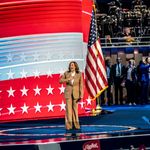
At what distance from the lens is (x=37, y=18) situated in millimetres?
13742

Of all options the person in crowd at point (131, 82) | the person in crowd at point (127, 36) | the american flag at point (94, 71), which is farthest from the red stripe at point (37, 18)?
the person in crowd at point (127, 36)

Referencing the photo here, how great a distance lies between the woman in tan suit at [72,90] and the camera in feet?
35.9

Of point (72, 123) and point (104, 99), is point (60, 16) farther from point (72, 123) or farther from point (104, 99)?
point (104, 99)

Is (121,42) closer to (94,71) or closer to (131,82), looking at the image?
(131,82)

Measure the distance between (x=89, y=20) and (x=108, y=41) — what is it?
5.14 meters

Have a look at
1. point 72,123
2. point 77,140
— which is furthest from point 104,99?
point 77,140

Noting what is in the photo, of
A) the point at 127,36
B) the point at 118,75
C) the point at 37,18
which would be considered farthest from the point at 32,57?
the point at 127,36

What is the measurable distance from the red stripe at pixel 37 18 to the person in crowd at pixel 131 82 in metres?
3.64

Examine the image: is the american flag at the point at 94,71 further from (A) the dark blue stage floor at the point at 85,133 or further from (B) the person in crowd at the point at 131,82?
(B) the person in crowd at the point at 131,82

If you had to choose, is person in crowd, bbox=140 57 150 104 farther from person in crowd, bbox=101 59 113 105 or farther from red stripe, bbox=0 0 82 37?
red stripe, bbox=0 0 82 37

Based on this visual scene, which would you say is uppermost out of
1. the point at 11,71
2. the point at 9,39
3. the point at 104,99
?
the point at 9,39

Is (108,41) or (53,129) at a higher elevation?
(108,41)

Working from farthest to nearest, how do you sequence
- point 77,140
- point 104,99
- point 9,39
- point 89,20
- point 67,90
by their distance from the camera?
point 104,99
point 89,20
point 9,39
point 67,90
point 77,140

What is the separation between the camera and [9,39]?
13.6 m
